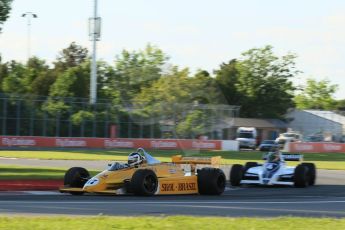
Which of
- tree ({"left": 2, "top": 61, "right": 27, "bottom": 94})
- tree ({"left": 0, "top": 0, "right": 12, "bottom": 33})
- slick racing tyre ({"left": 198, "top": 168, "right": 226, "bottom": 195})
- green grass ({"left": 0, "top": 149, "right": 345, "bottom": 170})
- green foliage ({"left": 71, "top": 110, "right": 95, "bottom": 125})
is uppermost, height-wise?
tree ({"left": 2, "top": 61, "right": 27, "bottom": 94})

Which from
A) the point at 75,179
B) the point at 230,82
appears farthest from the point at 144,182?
the point at 230,82

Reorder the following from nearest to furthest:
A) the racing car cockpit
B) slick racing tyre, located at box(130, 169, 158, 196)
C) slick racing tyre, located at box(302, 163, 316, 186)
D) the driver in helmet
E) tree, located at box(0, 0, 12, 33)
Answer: slick racing tyre, located at box(130, 169, 158, 196) < the racing car cockpit < the driver in helmet < slick racing tyre, located at box(302, 163, 316, 186) < tree, located at box(0, 0, 12, 33)

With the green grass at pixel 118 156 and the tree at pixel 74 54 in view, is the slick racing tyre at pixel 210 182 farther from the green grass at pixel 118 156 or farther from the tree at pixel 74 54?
the tree at pixel 74 54

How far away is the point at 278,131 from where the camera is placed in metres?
102

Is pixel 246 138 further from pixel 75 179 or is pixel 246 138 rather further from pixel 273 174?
pixel 75 179

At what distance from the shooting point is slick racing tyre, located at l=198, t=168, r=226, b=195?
68.3 ft

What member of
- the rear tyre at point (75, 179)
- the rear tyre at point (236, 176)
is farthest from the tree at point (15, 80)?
the rear tyre at point (75, 179)

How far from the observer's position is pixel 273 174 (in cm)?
2480

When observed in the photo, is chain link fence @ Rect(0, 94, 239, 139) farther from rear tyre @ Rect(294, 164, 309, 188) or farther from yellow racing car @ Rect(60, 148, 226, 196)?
yellow racing car @ Rect(60, 148, 226, 196)

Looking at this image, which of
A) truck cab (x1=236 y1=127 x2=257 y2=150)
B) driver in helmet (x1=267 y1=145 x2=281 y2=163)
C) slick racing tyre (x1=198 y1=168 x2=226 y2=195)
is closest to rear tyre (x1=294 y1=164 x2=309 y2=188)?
driver in helmet (x1=267 y1=145 x2=281 y2=163)

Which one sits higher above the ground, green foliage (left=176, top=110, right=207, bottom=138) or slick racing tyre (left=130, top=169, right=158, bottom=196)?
green foliage (left=176, top=110, right=207, bottom=138)

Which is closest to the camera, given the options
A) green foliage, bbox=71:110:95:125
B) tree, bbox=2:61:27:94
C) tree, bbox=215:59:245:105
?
green foliage, bbox=71:110:95:125

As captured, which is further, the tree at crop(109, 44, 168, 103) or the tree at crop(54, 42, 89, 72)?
the tree at crop(54, 42, 89, 72)

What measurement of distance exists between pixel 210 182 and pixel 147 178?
2.24m
